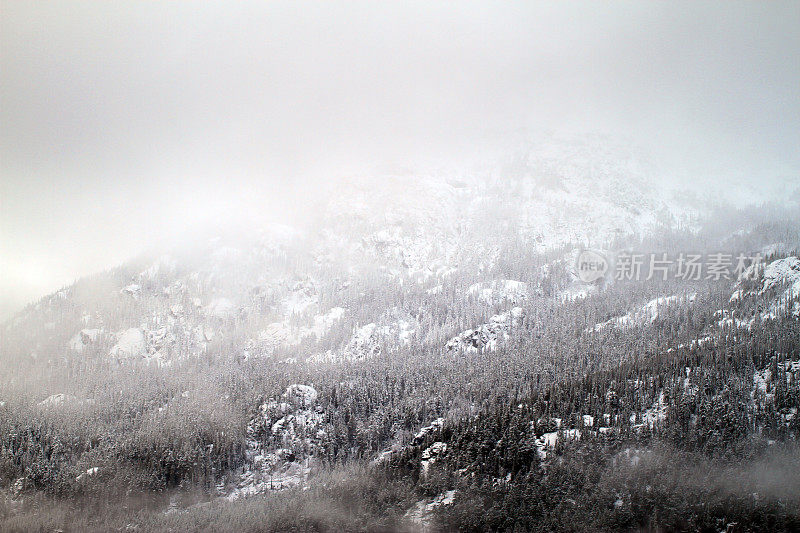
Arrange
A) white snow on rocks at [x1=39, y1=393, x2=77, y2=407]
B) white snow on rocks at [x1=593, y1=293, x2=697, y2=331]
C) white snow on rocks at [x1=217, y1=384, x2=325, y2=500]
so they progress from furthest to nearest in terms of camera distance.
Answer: white snow on rocks at [x1=39, y1=393, x2=77, y2=407]
white snow on rocks at [x1=593, y1=293, x2=697, y2=331]
white snow on rocks at [x1=217, y1=384, x2=325, y2=500]

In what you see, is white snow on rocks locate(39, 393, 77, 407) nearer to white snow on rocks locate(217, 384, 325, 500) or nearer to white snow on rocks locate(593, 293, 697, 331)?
white snow on rocks locate(217, 384, 325, 500)

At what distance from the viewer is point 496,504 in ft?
351

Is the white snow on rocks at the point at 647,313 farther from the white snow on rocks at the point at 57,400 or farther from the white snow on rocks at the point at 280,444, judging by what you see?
the white snow on rocks at the point at 57,400

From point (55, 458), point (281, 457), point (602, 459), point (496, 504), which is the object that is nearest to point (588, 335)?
point (602, 459)

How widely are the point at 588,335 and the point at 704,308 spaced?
4193cm

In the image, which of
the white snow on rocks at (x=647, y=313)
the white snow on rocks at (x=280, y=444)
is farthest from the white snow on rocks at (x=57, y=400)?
the white snow on rocks at (x=647, y=313)

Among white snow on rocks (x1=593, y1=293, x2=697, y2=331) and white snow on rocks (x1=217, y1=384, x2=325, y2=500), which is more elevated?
white snow on rocks (x1=593, y1=293, x2=697, y2=331)

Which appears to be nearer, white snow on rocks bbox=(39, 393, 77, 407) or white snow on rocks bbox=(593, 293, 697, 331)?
white snow on rocks bbox=(593, 293, 697, 331)

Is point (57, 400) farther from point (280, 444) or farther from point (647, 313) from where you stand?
point (647, 313)

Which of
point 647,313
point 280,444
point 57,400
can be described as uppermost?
point 647,313

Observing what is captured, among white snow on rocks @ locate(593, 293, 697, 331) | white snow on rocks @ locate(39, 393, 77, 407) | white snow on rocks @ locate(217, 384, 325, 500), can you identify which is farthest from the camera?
white snow on rocks @ locate(39, 393, 77, 407)

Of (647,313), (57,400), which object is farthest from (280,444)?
(647,313)

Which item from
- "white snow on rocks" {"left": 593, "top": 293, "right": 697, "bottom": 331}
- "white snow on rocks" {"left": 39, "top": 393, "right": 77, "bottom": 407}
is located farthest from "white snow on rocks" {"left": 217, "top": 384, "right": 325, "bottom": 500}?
"white snow on rocks" {"left": 593, "top": 293, "right": 697, "bottom": 331}

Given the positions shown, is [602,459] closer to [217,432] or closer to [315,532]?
[315,532]
